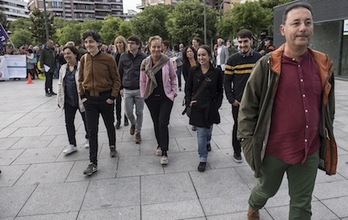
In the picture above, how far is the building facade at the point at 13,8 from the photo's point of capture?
120312mm

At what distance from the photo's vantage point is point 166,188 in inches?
146

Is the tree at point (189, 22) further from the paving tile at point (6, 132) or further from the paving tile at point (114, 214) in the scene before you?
the paving tile at point (114, 214)

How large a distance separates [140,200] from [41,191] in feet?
4.12

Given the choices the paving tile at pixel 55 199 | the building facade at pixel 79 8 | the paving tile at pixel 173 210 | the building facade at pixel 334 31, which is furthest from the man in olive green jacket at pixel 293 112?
the building facade at pixel 79 8

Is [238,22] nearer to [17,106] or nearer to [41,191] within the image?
[17,106]

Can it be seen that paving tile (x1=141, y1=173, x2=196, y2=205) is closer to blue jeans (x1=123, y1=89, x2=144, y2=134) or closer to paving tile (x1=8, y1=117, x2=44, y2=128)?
blue jeans (x1=123, y1=89, x2=144, y2=134)


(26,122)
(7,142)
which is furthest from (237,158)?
(26,122)

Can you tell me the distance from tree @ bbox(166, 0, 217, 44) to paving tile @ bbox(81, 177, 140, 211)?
111 feet

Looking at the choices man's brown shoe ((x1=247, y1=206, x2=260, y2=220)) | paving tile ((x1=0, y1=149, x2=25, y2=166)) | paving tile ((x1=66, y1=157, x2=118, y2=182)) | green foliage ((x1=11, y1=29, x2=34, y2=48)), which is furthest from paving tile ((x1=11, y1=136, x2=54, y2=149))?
green foliage ((x1=11, y1=29, x2=34, y2=48))

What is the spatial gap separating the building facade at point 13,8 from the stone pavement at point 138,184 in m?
130

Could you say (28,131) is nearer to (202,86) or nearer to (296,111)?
(202,86)

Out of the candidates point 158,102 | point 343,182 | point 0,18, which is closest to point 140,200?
point 158,102

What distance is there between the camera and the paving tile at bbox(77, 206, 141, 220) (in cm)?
312

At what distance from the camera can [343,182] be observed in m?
3.69
